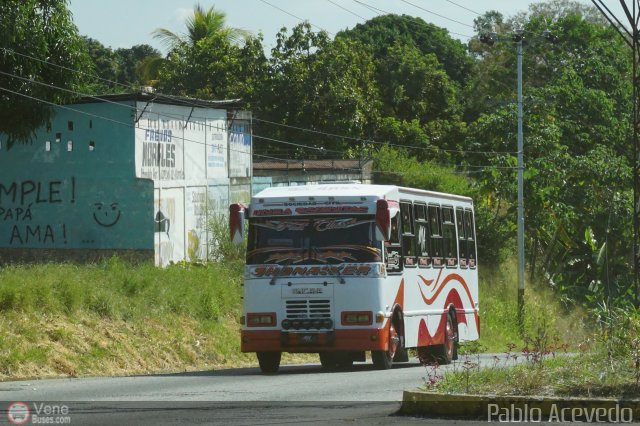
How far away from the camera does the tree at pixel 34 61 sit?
1275 inches

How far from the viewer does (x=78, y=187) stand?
1468 inches

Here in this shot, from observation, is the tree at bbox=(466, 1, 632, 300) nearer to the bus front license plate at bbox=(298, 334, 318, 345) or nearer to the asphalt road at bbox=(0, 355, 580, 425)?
the bus front license plate at bbox=(298, 334, 318, 345)

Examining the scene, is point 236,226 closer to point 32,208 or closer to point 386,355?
point 386,355

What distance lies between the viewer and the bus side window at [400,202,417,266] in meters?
21.9

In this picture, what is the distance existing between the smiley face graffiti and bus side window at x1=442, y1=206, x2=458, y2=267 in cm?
1440

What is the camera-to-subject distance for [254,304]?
67.2ft

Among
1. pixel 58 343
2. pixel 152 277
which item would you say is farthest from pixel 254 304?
pixel 152 277

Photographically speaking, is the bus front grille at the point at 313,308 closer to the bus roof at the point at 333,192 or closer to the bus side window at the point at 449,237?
the bus roof at the point at 333,192

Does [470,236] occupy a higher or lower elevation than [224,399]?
higher

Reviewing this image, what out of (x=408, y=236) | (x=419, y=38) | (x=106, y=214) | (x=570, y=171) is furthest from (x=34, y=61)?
(x=419, y=38)

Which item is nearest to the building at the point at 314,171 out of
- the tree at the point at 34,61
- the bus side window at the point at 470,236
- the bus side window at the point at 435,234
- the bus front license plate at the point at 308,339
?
the tree at the point at 34,61

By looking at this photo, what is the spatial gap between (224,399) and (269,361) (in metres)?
6.35

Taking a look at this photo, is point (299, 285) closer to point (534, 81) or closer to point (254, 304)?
point (254, 304)

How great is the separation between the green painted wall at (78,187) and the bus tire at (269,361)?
1621 cm
